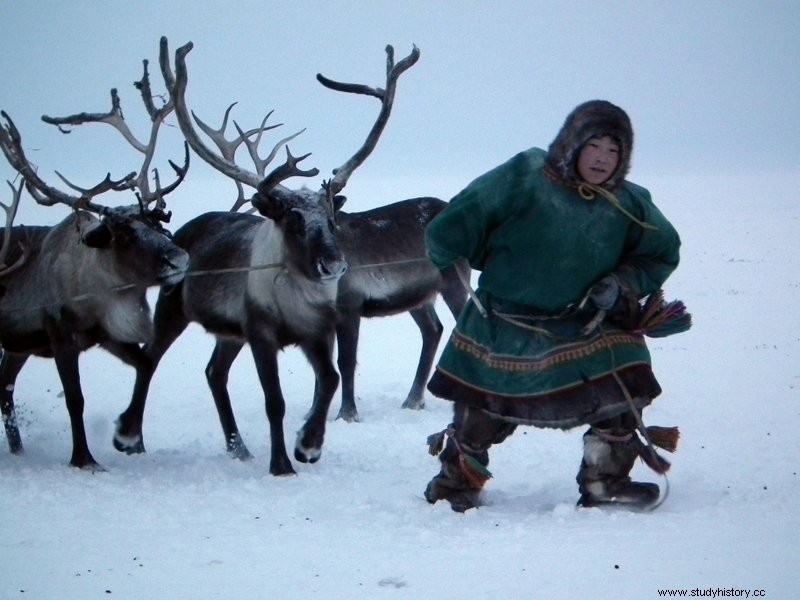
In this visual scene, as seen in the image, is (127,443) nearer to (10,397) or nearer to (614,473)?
(10,397)

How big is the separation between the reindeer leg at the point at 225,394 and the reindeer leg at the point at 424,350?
1917 millimetres

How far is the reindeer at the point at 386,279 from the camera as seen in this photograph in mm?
8008

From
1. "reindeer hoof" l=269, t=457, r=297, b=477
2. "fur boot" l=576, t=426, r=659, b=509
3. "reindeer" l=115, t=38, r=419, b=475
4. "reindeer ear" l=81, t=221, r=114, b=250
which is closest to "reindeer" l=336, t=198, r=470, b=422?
"reindeer" l=115, t=38, r=419, b=475

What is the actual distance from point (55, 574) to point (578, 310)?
235 cm

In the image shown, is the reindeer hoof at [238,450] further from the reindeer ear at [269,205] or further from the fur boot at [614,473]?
the fur boot at [614,473]

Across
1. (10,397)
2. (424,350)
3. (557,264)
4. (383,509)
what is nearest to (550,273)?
(557,264)

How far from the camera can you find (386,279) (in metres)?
8.22

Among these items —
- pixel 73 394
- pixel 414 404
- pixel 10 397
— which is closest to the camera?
pixel 73 394

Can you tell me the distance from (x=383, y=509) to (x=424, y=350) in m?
4.04

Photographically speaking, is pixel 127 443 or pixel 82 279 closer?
pixel 82 279

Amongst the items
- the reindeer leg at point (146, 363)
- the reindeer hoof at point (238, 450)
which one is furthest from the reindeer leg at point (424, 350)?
the reindeer leg at point (146, 363)

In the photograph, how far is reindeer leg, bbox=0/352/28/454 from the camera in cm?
662

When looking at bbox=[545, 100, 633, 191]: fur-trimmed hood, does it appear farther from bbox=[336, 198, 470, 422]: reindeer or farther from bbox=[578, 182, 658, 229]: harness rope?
bbox=[336, 198, 470, 422]: reindeer

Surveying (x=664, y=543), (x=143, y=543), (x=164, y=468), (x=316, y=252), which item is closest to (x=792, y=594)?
(x=664, y=543)
